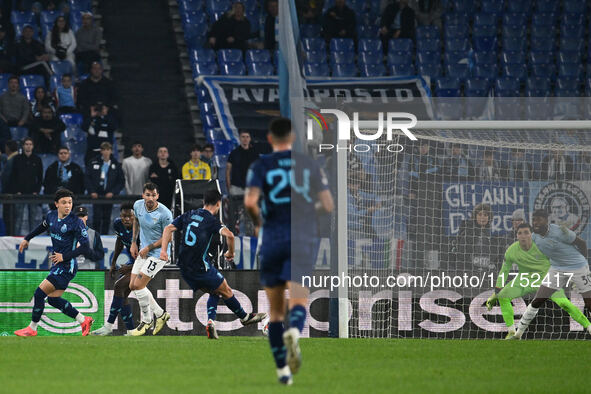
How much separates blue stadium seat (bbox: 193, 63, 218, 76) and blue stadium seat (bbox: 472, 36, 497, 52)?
19.3ft

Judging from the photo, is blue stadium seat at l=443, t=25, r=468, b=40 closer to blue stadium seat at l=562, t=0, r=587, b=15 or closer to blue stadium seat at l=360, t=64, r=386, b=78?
blue stadium seat at l=360, t=64, r=386, b=78

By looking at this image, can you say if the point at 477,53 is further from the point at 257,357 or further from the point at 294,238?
the point at 294,238

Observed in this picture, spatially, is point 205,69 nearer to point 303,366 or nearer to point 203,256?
point 203,256

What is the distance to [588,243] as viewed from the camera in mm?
14102

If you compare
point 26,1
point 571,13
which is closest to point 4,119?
point 26,1

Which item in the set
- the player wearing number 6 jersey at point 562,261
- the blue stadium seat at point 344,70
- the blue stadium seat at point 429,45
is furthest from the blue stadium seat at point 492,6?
the player wearing number 6 jersey at point 562,261

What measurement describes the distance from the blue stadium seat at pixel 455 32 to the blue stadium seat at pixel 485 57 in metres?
0.54

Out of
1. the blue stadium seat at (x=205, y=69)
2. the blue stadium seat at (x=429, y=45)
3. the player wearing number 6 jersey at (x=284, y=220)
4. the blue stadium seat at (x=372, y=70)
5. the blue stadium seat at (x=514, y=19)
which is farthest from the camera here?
the blue stadium seat at (x=514, y=19)

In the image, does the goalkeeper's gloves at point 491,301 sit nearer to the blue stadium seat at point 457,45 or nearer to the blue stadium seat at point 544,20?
the blue stadium seat at point 457,45

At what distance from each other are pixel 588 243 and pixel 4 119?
1124 centimetres

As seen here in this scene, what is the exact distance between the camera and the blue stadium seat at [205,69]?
2272cm

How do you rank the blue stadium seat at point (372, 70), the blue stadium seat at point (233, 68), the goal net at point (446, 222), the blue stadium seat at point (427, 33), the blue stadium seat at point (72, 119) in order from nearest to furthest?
the goal net at point (446, 222) < the blue stadium seat at point (72, 119) < the blue stadium seat at point (233, 68) < the blue stadium seat at point (372, 70) < the blue stadium seat at point (427, 33)

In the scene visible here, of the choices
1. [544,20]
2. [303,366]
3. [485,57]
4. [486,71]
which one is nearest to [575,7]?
[544,20]

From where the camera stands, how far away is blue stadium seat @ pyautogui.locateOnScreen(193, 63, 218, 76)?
22719mm
